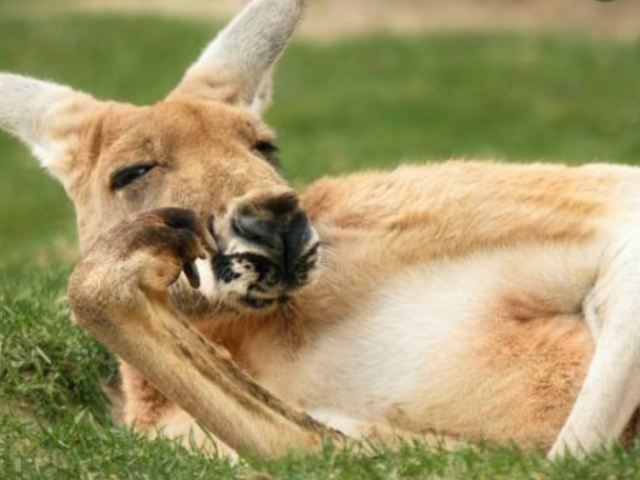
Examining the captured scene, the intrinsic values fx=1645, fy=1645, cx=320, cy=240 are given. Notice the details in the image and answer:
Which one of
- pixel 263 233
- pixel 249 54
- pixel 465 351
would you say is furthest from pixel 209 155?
pixel 249 54

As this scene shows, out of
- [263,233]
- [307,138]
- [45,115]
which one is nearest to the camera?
[263,233]

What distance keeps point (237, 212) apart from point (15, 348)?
1.54 meters

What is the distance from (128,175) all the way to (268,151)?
0.58 meters

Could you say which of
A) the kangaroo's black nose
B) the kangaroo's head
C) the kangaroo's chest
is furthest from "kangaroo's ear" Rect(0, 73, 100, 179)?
the kangaroo's chest

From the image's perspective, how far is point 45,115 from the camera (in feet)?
22.2

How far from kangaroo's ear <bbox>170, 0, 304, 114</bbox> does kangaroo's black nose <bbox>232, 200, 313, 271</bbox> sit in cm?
145

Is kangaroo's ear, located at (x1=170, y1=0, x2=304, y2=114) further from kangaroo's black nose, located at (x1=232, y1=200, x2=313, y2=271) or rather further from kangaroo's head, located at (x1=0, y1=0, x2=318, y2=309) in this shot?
kangaroo's black nose, located at (x1=232, y1=200, x2=313, y2=271)

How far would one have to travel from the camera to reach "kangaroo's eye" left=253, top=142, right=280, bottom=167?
6207 millimetres

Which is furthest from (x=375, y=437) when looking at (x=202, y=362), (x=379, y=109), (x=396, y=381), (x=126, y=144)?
(x=379, y=109)

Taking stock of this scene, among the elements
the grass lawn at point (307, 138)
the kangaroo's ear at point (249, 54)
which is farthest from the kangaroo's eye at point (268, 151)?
the kangaroo's ear at point (249, 54)

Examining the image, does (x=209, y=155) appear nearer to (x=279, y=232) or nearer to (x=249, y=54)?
(x=279, y=232)

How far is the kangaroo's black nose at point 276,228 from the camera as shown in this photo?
5.41 meters

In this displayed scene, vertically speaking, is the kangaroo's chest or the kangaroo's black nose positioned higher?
the kangaroo's black nose

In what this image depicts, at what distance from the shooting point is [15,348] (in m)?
6.57
